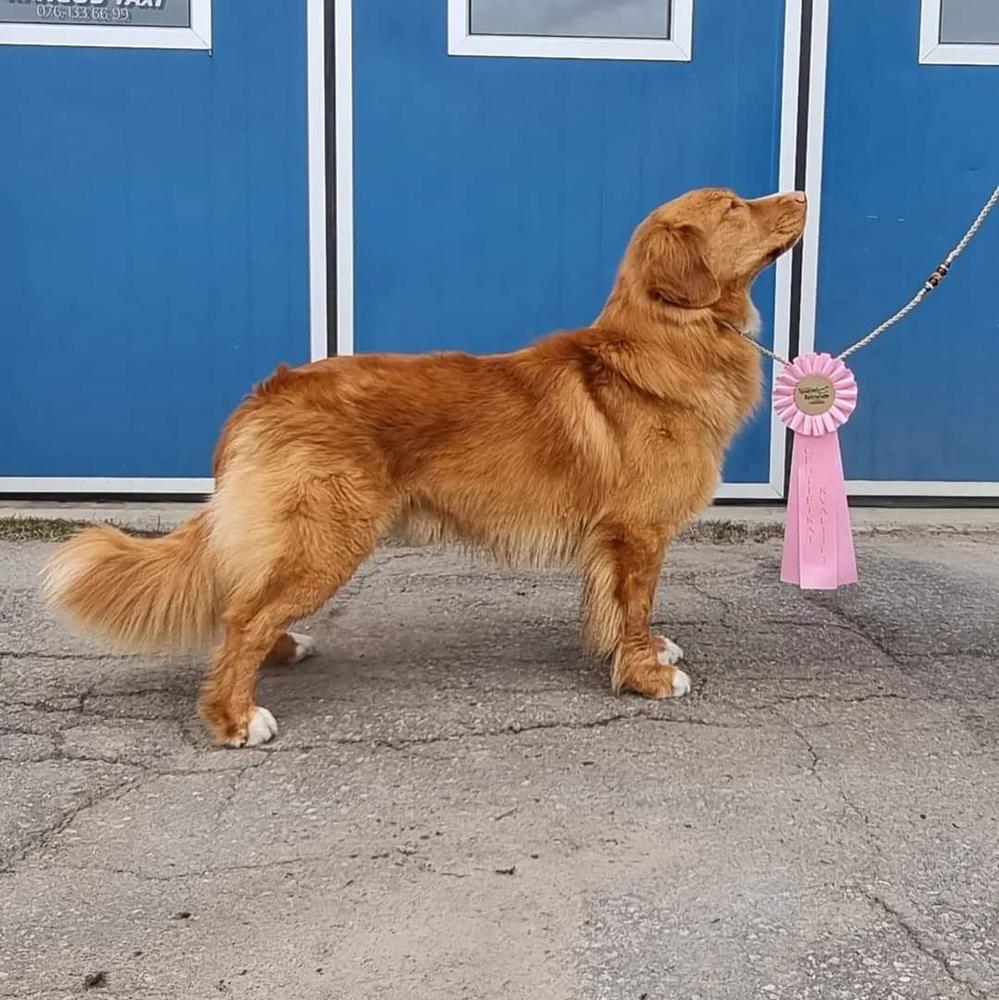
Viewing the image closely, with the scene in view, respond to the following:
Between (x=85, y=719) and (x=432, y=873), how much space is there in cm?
149

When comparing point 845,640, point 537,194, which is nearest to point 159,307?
point 537,194

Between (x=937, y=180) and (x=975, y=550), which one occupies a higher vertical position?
(x=937, y=180)

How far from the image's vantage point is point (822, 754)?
3.19 m

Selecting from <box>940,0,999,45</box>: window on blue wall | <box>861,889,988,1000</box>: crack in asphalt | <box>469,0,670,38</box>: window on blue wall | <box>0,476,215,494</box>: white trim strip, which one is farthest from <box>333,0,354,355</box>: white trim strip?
<box>861,889,988,1000</box>: crack in asphalt

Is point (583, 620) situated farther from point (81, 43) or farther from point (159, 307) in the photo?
point (81, 43)

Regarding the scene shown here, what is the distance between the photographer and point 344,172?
5.86m

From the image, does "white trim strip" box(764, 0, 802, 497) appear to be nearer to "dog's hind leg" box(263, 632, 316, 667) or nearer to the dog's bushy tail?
"dog's hind leg" box(263, 632, 316, 667)

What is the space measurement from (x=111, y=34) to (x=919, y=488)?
5.14m

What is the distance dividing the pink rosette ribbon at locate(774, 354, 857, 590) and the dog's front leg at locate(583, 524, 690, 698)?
92cm

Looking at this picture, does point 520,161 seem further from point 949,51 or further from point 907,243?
point 949,51

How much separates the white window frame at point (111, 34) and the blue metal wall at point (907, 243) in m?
3.40

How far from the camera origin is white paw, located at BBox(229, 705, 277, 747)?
127 inches

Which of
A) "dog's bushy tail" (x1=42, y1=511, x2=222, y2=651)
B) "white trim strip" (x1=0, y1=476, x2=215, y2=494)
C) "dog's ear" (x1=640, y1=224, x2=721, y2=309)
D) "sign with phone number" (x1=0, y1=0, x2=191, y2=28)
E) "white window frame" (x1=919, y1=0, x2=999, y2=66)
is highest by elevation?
"sign with phone number" (x1=0, y1=0, x2=191, y2=28)

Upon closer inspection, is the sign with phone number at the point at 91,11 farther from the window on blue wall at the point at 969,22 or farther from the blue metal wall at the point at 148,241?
the window on blue wall at the point at 969,22
